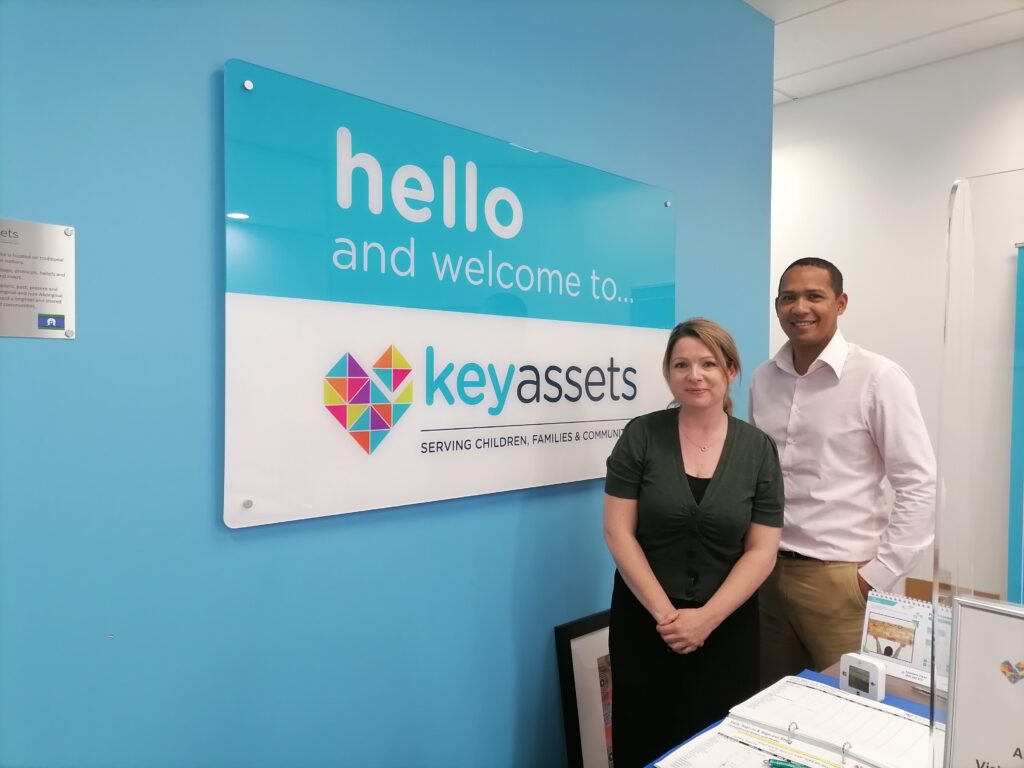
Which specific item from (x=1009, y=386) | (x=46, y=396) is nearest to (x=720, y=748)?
(x=1009, y=386)

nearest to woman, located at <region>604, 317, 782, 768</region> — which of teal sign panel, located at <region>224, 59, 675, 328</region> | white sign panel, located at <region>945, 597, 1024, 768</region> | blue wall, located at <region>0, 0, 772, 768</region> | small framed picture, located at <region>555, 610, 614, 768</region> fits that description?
small framed picture, located at <region>555, 610, 614, 768</region>

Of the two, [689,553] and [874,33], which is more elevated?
[874,33]

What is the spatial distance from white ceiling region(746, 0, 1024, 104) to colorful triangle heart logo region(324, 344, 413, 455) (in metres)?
2.39

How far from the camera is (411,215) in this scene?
5.58 ft

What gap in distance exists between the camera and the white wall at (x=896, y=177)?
3566mm

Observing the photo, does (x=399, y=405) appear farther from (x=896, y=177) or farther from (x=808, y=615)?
(x=896, y=177)

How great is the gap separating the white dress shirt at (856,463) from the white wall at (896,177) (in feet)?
6.09

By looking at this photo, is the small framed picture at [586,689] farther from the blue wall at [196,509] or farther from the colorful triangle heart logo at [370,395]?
the colorful triangle heart logo at [370,395]

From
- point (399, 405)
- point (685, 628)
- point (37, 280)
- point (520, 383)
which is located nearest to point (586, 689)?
point (685, 628)

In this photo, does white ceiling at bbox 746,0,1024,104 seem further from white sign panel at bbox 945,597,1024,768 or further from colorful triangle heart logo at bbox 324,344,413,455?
white sign panel at bbox 945,597,1024,768

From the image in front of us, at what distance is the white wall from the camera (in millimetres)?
3566

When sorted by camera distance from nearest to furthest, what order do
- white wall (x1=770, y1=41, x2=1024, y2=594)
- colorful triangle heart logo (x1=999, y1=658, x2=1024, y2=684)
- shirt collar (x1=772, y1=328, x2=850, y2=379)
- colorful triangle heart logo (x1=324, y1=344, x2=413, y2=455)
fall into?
colorful triangle heart logo (x1=999, y1=658, x2=1024, y2=684)
colorful triangle heart logo (x1=324, y1=344, x2=413, y2=455)
shirt collar (x1=772, y1=328, x2=850, y2=379)
white wall (x1=770, y1=41, x2=1024, y2=594)

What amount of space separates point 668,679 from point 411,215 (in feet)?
4.56

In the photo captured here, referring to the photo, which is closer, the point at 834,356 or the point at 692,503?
the point at 692,503
